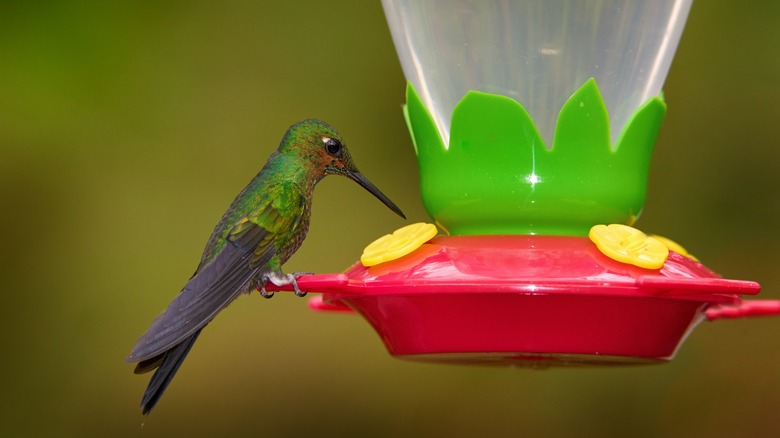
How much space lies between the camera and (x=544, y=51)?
101 inches

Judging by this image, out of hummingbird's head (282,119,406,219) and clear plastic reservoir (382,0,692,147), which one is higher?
clear plastic reservoir (382,0,692,147)

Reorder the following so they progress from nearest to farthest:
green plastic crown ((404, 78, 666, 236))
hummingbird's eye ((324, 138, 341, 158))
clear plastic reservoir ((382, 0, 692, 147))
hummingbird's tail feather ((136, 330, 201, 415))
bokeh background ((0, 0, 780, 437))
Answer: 1. hummingbird's tail feather ((136, 330, 201, 415))
2. green plastic crown ((404, 78, 666, 236))
3. clear plastic reservoir ((382, 0, 692, 147))
4. hummingbird's eye ((324, 138, 341, 158))
5. bokeh background ((0, 0, 780, 437))

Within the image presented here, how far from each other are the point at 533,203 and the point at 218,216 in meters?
2.48

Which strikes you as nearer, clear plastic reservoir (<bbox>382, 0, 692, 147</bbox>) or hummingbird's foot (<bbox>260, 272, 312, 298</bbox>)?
hummingbird's foot (<bbox>260, 272, 312, 298</bbox>)

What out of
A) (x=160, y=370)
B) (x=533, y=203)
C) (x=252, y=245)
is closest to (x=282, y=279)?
(x=252, y=245)

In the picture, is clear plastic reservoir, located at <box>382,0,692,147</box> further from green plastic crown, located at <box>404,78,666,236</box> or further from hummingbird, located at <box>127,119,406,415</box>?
hummingbird, located at <box>127,119,406,415</box>

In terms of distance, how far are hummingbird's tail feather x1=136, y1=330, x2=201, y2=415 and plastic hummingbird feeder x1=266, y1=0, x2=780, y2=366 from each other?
1.20 ft

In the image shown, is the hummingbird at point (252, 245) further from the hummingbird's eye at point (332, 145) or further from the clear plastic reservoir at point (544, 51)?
the clear plastic reservoir at point (544, 51)

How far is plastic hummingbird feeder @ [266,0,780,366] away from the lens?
207 centimetres

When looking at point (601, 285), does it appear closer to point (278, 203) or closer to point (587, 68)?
point (587, 68)

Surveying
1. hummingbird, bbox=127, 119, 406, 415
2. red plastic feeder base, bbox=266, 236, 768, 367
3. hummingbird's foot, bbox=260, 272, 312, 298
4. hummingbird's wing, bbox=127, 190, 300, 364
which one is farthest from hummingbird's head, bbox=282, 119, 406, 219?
red plastic feeder base, bbox=266, 236, 768, 367

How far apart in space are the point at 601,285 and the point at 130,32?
340cm

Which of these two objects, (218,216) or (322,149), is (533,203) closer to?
(322,149)

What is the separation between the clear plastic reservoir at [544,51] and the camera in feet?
8.39
